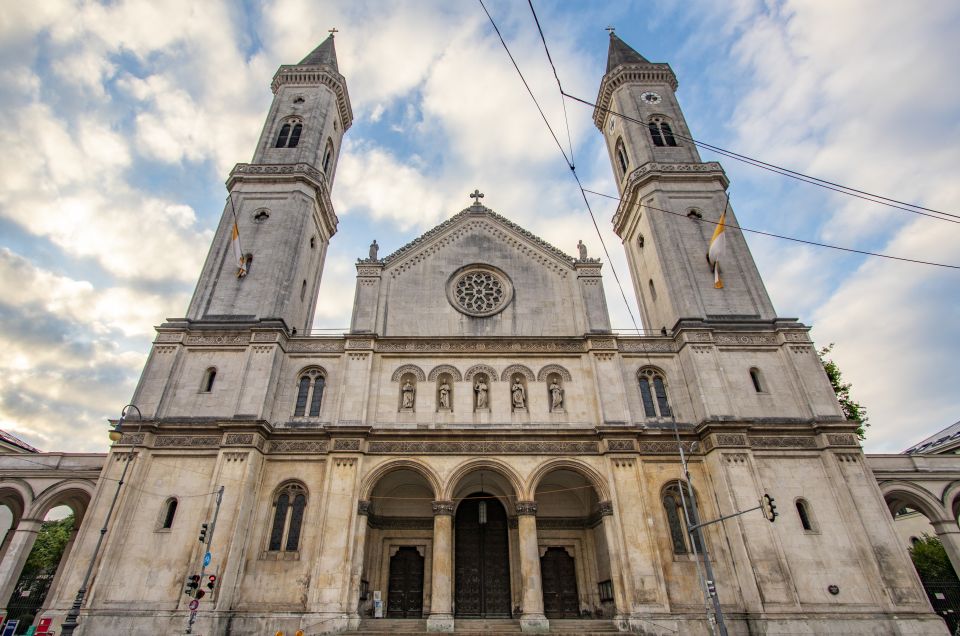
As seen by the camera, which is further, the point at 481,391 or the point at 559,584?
the point at 481,391

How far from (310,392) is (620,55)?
30.2 metres

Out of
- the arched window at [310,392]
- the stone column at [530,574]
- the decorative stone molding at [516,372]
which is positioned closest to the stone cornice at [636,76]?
the decorative stone molding at [516,372]

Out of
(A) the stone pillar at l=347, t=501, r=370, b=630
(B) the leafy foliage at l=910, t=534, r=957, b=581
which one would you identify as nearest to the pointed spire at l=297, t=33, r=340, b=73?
(A) the stone pillar at l=347, t=501, r=370, b=630

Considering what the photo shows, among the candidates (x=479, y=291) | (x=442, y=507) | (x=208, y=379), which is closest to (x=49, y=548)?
(x=208, y=379)

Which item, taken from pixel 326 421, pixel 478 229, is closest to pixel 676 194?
pixel 478 229

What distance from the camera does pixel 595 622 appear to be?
18297mm

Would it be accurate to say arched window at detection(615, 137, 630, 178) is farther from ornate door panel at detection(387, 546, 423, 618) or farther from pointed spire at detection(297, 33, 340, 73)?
ornate door panel at detection(387, 546, 423, 618)

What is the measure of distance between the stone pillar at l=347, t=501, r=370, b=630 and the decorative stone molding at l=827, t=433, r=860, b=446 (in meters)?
18.8

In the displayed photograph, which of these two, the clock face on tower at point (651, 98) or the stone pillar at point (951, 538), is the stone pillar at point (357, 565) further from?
the clock face on tower at point (651, 98)

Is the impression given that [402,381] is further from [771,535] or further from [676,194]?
[676,194]

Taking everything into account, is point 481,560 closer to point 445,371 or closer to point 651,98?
point 445,371

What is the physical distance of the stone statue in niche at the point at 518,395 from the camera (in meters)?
A: 22.1

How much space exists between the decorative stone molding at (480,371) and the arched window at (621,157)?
17233 millimetres

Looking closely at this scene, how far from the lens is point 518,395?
22219mm
